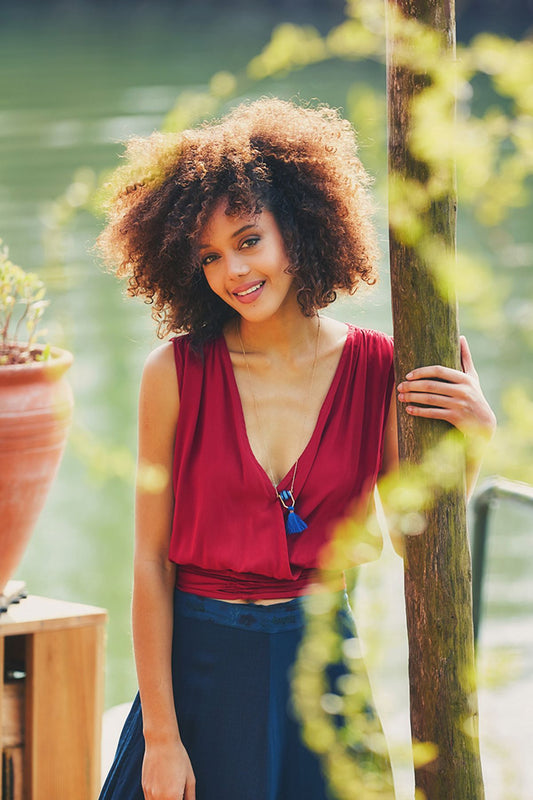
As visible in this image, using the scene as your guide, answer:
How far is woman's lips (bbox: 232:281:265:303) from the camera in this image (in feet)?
4.81

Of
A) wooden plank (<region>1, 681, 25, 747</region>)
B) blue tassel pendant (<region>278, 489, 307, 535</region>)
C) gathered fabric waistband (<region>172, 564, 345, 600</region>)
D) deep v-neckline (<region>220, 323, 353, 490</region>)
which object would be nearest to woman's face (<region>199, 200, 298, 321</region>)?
deep v-neckline (<region>220, 323, 353, 490</region>)

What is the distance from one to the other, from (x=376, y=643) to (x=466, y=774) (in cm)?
43

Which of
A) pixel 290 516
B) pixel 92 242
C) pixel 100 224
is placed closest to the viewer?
pixel 290 516

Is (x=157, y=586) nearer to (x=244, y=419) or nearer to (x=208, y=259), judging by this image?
(x=244, y=419)

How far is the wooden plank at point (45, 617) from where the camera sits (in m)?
1.97

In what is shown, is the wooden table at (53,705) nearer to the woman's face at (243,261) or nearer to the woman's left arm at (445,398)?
the woman's face at (243,261)

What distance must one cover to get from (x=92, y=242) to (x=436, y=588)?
7122 mm

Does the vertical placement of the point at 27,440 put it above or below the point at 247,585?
above

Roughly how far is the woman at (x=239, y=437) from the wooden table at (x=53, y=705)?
425mm

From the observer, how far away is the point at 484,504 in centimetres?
193

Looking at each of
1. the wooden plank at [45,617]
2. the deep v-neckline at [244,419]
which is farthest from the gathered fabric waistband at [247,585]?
the wooden plank at [45,617]

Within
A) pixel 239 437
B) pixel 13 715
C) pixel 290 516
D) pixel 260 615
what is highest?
pixel 239 437

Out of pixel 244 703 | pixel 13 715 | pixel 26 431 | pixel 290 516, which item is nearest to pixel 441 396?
pixel 290 516

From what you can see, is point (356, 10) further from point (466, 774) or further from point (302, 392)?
point (302, 392)
